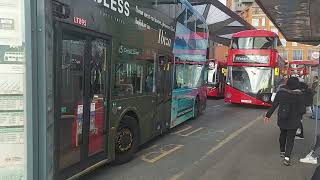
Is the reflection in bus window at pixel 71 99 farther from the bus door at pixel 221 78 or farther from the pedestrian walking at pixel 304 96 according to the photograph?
the bus door at pixel 221 78

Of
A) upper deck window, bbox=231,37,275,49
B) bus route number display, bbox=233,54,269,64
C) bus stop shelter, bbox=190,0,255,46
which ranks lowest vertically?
bus route number display, bbox=233,54,269,64

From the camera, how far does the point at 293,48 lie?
102 meters

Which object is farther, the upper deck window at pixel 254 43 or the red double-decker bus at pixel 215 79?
the red double-decker bus at pixel 215 79

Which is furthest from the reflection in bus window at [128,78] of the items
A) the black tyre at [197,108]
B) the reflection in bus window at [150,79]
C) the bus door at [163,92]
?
the black tyre at [197,108]

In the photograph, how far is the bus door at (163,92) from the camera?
10492mm

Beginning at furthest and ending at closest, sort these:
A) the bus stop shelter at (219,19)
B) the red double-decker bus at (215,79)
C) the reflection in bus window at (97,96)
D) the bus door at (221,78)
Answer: the bus stop shelter at (219,19)
the bus door at (221,78)
the red double-decker bus at (215,79)
the reflection in bus window at (97,96)

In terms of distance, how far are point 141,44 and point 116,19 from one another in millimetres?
1469

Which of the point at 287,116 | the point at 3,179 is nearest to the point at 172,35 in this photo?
the point at 287,116

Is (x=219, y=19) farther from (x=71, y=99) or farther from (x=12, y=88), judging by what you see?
(x=12, y=88)

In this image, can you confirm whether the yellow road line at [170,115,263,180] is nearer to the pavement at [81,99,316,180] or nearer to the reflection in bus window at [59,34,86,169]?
the pavement at [81,99,316,180]

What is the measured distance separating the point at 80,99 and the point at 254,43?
16790 mm

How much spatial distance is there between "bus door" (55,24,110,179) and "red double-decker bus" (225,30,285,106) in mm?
15514

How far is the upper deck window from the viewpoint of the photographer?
71.6ft

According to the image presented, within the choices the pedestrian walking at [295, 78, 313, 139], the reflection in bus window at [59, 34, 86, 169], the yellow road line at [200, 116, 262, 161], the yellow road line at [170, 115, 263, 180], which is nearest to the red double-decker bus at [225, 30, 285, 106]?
the yellow road line at [170, 115, 263, 180]
